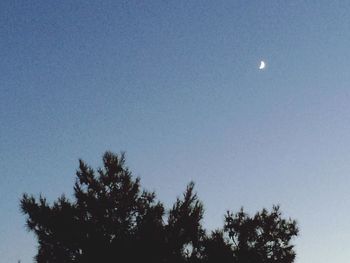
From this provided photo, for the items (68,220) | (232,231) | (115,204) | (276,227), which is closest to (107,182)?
(115,204)

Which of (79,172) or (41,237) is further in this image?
(79,172)

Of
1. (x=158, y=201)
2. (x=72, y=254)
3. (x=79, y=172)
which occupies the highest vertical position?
(x=79, y=172)

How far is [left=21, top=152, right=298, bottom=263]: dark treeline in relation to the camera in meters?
18.0

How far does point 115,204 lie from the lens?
19156 mm

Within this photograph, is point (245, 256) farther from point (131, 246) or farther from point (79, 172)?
point (79, 172)

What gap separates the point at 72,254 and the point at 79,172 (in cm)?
403

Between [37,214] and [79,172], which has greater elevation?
[79,172]

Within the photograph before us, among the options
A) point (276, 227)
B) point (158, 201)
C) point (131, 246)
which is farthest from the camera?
point (276, 227)

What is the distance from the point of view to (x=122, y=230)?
60.7ft

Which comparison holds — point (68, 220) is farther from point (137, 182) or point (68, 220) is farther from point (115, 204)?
point (137, 182)

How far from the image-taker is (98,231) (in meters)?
18.3

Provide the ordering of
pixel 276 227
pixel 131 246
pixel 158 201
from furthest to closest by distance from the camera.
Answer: pixel 276 227 → pixel 158 201 → pixel 131 246

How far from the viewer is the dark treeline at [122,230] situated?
59.2ft

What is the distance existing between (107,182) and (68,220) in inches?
105
